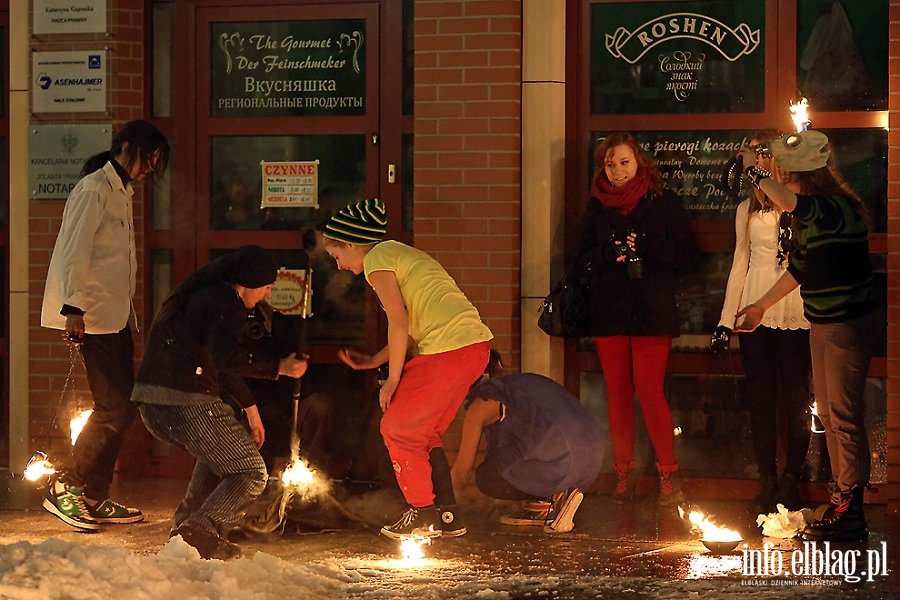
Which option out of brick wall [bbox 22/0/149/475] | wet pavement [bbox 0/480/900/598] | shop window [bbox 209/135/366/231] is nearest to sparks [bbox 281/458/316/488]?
wet pavement [bbox 0/480/900/598]

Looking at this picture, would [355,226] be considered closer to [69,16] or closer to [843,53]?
[69,16]

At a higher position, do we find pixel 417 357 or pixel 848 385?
pixel 417 357

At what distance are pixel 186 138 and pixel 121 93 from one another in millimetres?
516

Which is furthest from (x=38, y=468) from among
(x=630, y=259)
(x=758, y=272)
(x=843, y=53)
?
(x=843, y=53)

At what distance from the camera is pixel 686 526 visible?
743 cm

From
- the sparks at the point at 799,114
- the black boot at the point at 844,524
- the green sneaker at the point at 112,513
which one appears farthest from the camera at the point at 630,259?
the green sneaker at the point at 112,513

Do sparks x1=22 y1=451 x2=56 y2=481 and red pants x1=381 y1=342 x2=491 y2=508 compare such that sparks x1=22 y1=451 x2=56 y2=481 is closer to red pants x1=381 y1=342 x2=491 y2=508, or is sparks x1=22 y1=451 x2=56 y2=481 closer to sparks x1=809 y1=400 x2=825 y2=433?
red pants x1=381 y1=342 x2=491 y2=508

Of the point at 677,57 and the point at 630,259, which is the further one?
the point at 677,57

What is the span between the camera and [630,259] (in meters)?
7.98

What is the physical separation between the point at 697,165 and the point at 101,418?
3920 mm

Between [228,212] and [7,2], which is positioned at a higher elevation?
[7,2]

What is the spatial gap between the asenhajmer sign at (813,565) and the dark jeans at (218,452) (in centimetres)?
241

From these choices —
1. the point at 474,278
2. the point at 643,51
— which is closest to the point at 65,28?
the point at 474,278

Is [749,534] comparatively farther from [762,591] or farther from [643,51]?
[643,51]
